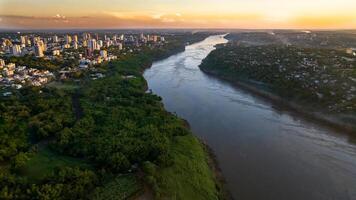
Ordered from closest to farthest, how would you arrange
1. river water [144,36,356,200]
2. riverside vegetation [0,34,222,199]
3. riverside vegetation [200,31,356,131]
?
riverside vegetation [0,34,222,199], river water [144,36,356,200], riverside vegetation [200,31,356,131]

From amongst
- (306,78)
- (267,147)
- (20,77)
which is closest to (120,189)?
(267,147)

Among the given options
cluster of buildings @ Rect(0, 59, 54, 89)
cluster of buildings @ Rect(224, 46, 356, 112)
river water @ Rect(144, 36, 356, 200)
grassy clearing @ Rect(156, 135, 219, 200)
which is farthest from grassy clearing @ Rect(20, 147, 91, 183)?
cluster of buildings @ Rect(224, 46, 356, 112)

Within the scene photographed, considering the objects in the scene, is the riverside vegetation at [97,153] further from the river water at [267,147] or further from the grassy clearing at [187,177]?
the river water at [267,147]

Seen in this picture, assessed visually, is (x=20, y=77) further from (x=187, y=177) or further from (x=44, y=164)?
(x=187, y=177)

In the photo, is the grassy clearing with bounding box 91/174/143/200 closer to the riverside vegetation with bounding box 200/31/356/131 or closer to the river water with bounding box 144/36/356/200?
the river water with bounding box 144/36/356/200

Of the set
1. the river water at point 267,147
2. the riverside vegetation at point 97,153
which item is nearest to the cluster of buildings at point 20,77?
the riverside vegetation at point 97,153

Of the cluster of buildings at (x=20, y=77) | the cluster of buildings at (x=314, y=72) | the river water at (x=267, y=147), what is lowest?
the river water at (x=267, y=147)
